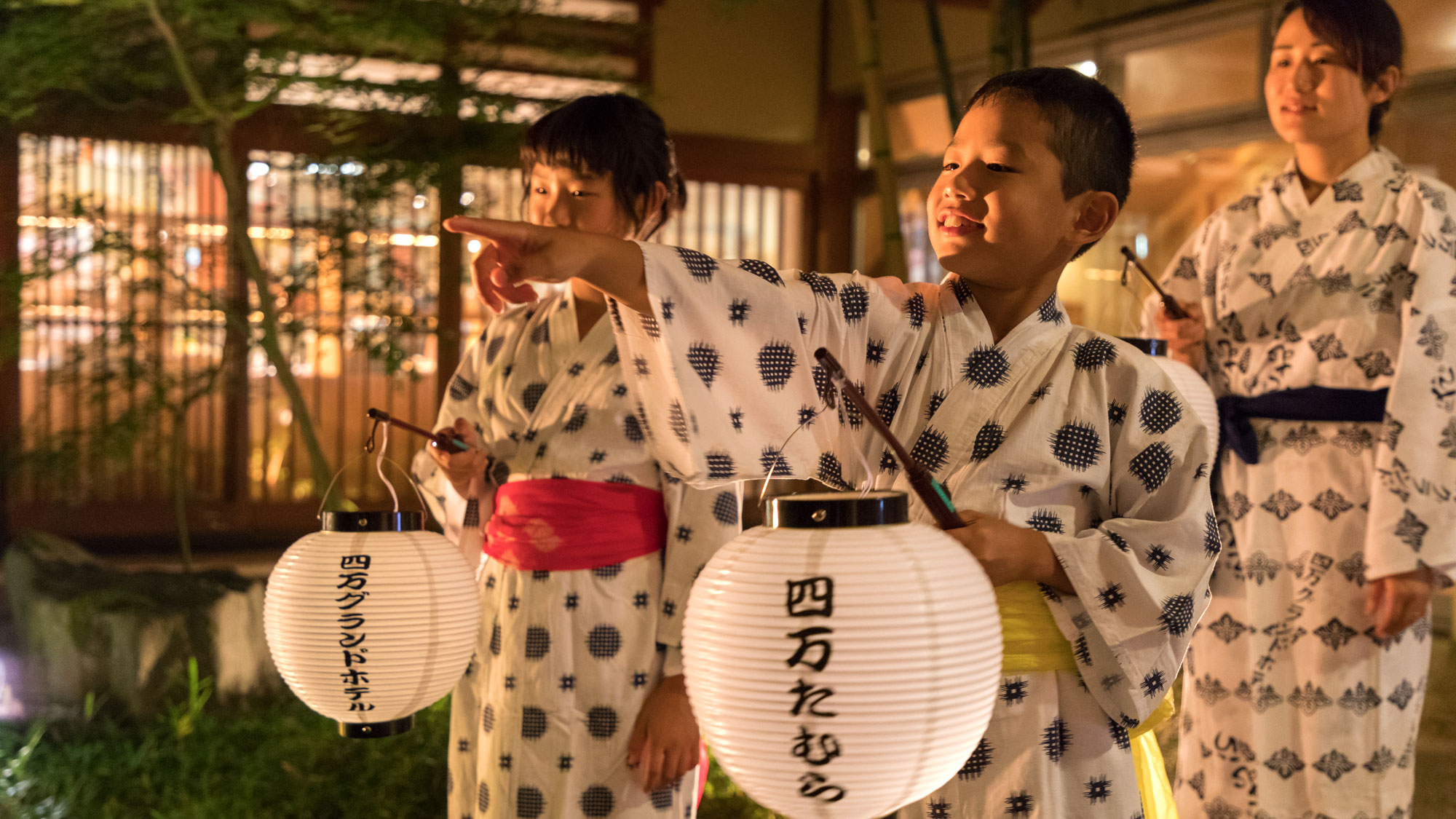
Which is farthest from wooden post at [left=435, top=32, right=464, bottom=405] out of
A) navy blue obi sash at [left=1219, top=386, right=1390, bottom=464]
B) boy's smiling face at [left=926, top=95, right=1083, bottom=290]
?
boy's smiling face at [left=926, top=95, right=1083, bottom=290]

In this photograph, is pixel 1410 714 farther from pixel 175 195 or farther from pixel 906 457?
pixel 175 195

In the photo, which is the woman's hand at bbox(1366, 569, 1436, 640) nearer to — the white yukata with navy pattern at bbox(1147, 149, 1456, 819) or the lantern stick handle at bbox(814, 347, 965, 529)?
the white yukata with navy pattern at bbox(1147, 149, 1456, 819)

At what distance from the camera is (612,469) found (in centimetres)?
212

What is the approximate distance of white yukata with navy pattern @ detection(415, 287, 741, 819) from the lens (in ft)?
6.86

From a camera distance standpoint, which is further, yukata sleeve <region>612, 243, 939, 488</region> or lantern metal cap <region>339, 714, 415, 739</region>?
lantern metal cap <region>339, 714, 415, 739</region>

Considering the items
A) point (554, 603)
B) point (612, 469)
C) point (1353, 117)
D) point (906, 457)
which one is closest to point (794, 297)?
point (906, 457)

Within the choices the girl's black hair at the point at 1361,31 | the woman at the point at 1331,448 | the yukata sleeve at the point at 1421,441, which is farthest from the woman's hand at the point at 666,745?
the girl's black hair at the point at 1361,31

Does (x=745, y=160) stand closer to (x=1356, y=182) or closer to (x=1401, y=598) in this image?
(x=1356, y=182)

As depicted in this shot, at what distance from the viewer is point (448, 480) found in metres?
2.35

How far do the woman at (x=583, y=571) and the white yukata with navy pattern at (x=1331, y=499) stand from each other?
4.47ft

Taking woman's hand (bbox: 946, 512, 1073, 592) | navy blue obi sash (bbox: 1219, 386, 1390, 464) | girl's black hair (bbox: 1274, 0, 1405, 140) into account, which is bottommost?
woman's hand (bbox: 946, 512, 1073, 592)

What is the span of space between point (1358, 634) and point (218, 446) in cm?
666

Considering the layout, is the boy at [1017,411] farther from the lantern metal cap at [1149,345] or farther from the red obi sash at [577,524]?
the red obi sash at [577,524]

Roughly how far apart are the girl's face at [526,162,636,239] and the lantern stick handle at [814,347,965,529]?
0.96 metres
